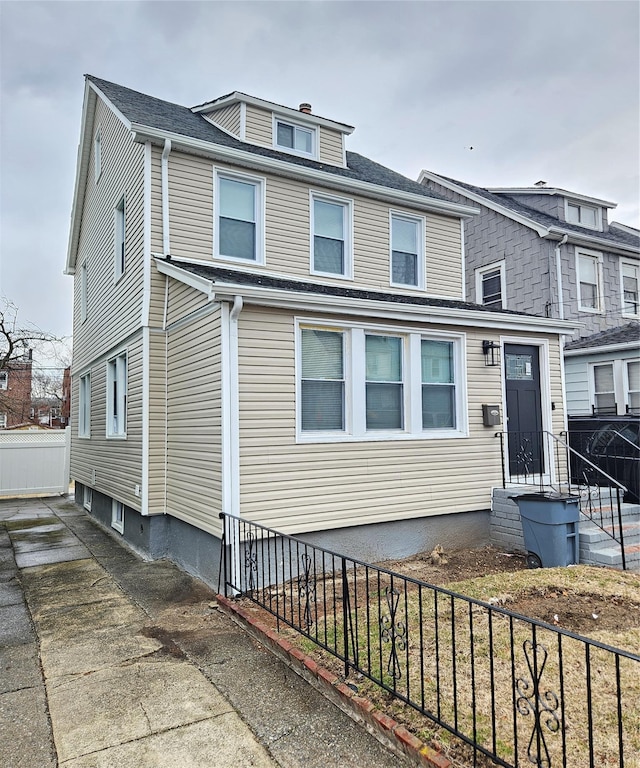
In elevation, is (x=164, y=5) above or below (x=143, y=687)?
above

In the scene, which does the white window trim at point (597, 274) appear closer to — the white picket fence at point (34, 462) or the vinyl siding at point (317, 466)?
the vinyl siding at point (317, 466)

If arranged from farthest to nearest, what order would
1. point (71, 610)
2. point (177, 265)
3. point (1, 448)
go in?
1. point (1, 448)
2. point (177, 265)
3. point (71, 610)

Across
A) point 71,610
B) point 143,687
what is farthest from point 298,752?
point 71,610

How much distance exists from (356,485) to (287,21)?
29.9 feet

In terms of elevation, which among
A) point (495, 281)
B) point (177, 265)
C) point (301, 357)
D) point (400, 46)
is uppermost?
point (400, 46)

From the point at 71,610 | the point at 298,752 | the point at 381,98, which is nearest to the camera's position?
the point at 298,752

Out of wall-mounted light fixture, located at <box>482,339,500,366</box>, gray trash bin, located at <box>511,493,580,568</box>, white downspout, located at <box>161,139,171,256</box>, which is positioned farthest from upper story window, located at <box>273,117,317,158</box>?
gray trash bin, located at <box>511,493,580,568</box>

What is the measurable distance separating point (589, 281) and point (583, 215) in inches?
113

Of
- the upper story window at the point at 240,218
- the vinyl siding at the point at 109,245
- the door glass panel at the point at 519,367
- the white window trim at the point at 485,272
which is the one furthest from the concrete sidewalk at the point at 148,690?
the white window trim at the point at 485,272

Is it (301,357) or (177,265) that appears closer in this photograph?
(301,357)

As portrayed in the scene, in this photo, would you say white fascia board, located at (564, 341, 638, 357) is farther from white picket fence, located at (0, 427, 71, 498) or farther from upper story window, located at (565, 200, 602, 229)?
white picket fence, located at (0, 427, 71, 498)

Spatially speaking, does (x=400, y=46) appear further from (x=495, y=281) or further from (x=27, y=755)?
(x=27, y=755)

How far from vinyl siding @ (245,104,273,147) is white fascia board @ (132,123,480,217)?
1342mm

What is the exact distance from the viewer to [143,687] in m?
3.90
